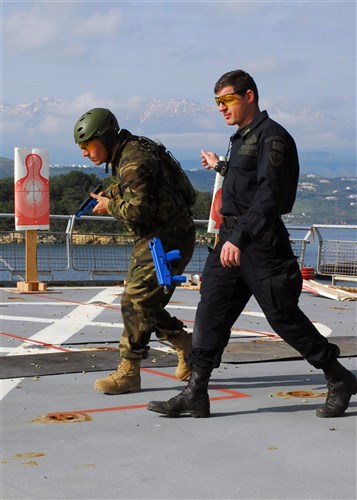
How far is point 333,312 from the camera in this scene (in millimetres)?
11992

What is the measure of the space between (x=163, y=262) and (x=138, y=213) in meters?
0.35

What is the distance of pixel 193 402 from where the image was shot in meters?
5.66

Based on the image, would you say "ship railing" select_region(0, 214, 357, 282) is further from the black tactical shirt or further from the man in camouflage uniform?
the black tactical shirt

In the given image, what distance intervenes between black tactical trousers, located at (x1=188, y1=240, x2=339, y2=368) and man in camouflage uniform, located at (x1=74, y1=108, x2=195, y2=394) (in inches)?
27.2

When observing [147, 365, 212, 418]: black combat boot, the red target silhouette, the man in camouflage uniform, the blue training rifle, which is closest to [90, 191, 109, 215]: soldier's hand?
the man in camouflage uniform

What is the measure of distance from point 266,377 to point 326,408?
54.9 inches

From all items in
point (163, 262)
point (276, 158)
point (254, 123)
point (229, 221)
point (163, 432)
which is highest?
point (254, 123)

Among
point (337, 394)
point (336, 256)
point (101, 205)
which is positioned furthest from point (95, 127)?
point (336, 256)

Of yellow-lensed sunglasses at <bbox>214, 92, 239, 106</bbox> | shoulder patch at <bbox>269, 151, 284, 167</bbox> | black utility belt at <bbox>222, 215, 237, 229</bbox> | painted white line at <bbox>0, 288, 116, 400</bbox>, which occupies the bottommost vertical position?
painted white line at <bbox>0, 288, 116, 400</bbox>

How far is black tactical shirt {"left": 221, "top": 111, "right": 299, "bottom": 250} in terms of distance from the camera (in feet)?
17.2

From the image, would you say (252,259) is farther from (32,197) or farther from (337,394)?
(32,197)

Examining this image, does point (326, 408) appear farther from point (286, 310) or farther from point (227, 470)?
point (227, 470)

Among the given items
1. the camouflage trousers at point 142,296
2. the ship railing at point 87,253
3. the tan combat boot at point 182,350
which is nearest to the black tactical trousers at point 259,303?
the camouflage trousers at point 142,296

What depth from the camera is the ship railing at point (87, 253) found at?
1733 cm
